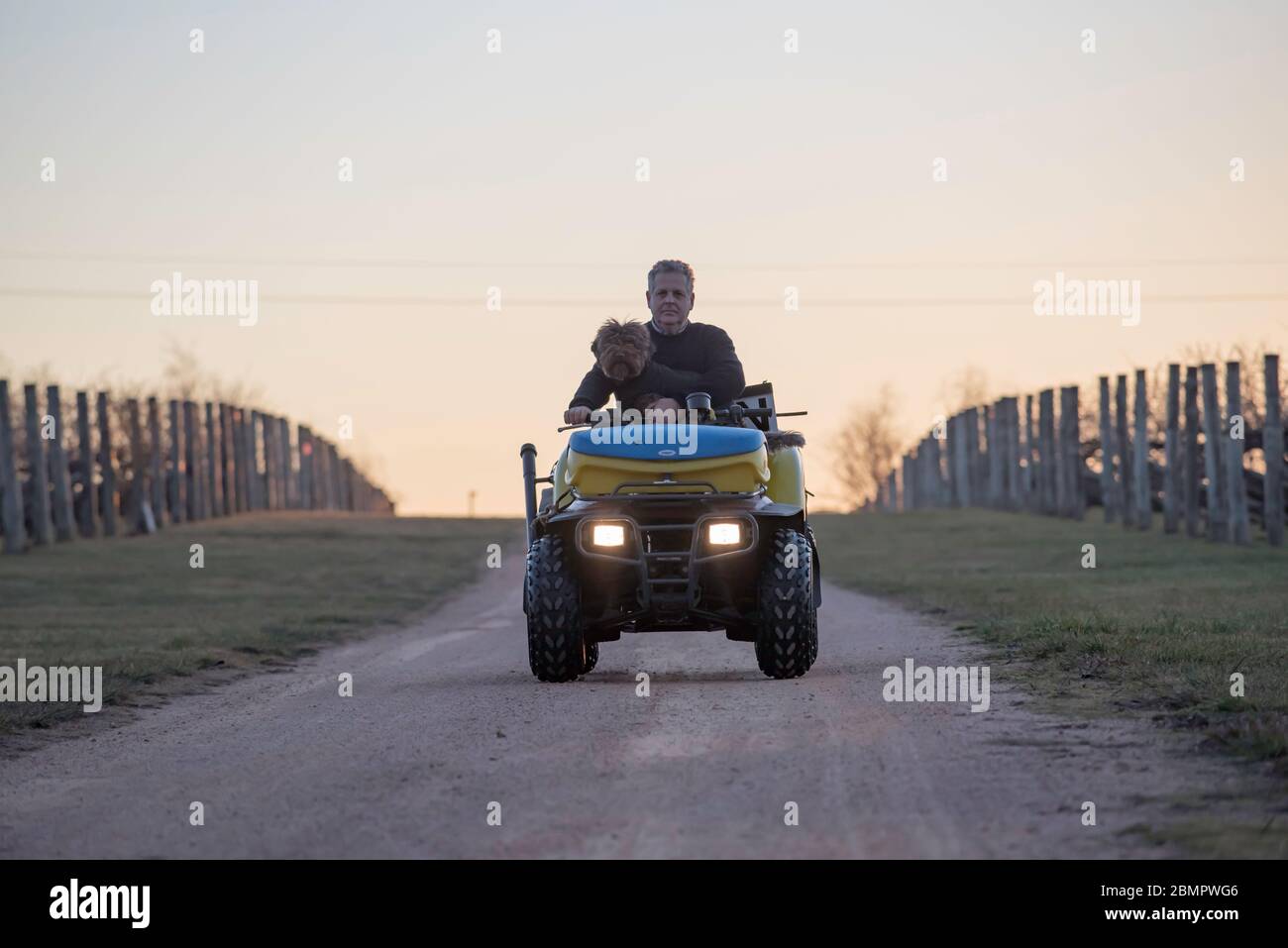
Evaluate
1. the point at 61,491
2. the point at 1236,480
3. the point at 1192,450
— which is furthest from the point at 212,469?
the point at 1236,480

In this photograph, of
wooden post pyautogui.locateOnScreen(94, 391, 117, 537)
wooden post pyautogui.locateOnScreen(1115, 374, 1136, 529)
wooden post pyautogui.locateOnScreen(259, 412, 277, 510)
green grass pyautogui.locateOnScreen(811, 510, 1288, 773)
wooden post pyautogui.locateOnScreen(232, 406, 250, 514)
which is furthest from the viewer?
wooden post pyautogui.locateOnScreen(259, 412, 277, 510)

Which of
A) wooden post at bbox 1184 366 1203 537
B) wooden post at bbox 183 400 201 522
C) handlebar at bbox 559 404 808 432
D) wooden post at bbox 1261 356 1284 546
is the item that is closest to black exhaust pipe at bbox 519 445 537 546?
handlebar at bbox 559 404 808 432

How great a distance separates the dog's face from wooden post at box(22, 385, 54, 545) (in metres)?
31.7

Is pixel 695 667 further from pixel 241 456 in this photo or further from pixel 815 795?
pixel 241 456

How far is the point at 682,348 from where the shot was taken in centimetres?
1326

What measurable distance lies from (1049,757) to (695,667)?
593 cm

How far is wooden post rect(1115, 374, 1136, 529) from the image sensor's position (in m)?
40.8

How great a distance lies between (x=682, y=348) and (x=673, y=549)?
6.11 feet

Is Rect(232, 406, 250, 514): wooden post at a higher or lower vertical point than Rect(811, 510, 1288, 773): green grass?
higher

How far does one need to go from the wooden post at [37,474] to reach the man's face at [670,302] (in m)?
31.4

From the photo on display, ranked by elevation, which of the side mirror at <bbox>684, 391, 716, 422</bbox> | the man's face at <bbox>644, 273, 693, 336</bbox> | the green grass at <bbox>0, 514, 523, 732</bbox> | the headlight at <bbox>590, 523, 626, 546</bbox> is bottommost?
the green grass at <bbox>0, 514, 523, 732</bbox>

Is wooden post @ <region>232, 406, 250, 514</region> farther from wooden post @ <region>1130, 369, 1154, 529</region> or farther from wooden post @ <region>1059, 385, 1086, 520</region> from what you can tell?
wooden post @ <region>1130, 369, 1154, 529</region>

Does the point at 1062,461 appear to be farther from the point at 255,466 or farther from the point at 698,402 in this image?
the point at 698,402
